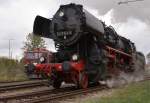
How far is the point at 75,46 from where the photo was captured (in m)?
18.3

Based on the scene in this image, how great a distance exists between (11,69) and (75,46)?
20685 millimetres

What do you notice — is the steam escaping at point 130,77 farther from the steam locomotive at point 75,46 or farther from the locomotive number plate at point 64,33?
the locomotive number plate at point 64,33

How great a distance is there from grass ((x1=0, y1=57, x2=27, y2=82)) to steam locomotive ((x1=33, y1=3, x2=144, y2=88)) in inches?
622

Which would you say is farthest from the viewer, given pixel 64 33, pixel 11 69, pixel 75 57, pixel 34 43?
pixel 34 43

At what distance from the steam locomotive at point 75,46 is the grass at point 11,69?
15.8 metres

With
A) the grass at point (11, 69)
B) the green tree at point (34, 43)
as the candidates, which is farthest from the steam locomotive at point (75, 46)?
the green tree at point (34, 43)

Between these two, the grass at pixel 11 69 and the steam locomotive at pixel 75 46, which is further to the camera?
the grass at pixel 11 69

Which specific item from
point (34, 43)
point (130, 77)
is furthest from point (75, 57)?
point (34, 43)

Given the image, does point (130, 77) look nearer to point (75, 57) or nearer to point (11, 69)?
point (75, 57)

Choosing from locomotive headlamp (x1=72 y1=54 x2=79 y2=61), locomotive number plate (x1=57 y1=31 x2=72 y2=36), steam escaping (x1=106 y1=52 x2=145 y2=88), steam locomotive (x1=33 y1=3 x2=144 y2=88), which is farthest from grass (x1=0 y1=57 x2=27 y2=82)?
locomotive headlamp (x1=72 y1=54 x2=79 y2=61)

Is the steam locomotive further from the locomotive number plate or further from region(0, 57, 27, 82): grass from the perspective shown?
region(0, 57, 27, 82): grass

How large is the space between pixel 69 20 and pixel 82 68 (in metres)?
2.33

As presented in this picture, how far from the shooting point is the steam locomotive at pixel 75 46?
57.5 ft

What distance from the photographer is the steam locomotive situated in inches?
690
